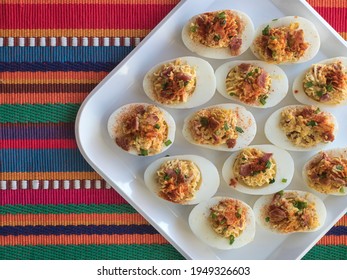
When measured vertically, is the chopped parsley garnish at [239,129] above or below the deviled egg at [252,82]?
below

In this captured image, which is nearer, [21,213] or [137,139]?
[137,139]

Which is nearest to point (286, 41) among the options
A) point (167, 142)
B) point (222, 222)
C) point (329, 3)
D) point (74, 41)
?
point (329, 3)

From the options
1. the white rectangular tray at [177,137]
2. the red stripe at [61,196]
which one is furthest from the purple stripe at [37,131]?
the red stripe at [61,196]

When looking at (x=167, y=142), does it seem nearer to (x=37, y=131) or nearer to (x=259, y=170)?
(x=259, y=170)

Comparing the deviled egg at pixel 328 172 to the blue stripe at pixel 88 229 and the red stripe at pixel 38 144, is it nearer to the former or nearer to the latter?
the blue stripe at pixel 88 229

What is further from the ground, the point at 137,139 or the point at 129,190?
the point at 137,139
